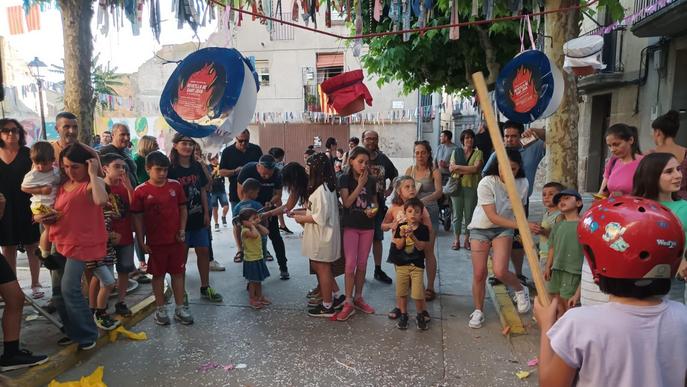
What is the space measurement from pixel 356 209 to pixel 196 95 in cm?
174

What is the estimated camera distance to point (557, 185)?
12.2 feet

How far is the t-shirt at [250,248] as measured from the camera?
430cm

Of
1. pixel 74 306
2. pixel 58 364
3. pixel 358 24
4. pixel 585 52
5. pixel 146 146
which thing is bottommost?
pixel 58 364

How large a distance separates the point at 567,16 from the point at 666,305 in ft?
14.9

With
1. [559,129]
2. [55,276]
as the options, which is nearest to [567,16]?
[559,129]

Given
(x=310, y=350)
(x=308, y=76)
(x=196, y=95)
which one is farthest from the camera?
(x=308, y=76)

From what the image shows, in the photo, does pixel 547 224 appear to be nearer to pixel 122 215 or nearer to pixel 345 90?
pixel 345 90

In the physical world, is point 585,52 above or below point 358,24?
below

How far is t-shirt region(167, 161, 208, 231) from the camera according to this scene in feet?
14.0

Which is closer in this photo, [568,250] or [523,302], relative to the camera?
[568,250]

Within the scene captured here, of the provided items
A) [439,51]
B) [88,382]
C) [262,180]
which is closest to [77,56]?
[262,180]

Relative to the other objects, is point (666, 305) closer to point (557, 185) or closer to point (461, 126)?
point (557, 185)

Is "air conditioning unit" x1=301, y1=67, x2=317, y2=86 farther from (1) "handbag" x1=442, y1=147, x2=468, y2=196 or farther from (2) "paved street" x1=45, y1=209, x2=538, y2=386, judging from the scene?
(2) "paved street" x1=45, y1=209, x2=538, y2=386

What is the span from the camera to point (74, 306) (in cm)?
321
